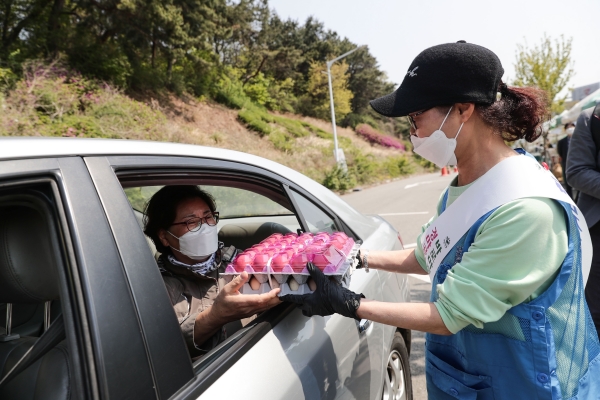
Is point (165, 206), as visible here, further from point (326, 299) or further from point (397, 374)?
point (397, 374)

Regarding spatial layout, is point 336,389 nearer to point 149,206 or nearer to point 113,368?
point 113,368

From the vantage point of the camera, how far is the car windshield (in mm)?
2426

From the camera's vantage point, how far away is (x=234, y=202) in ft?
10.1

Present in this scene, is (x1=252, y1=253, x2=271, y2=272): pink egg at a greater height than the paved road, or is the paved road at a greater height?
(x1=252, y1=253, x2=271, y2=272): pink egg

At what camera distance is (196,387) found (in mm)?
1038

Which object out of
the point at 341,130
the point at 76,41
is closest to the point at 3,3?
the point at 76,41

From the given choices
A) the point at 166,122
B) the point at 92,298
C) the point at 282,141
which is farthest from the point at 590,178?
the point at 282,141

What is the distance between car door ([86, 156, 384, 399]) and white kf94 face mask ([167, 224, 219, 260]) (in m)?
0.41

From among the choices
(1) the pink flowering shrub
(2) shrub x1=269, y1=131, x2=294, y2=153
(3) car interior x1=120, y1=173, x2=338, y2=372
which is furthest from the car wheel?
(1) the pink flowering shrub

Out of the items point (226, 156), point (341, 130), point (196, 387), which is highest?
point (226, 156)

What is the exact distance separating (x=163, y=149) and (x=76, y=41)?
74.7 ft

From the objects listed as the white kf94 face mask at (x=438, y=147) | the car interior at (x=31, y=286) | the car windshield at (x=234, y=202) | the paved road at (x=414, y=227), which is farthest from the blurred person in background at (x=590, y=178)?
the car interior at (x=31, y=286)

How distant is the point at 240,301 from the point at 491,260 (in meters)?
0.82

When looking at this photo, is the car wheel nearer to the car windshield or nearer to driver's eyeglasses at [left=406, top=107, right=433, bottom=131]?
the car windshield
